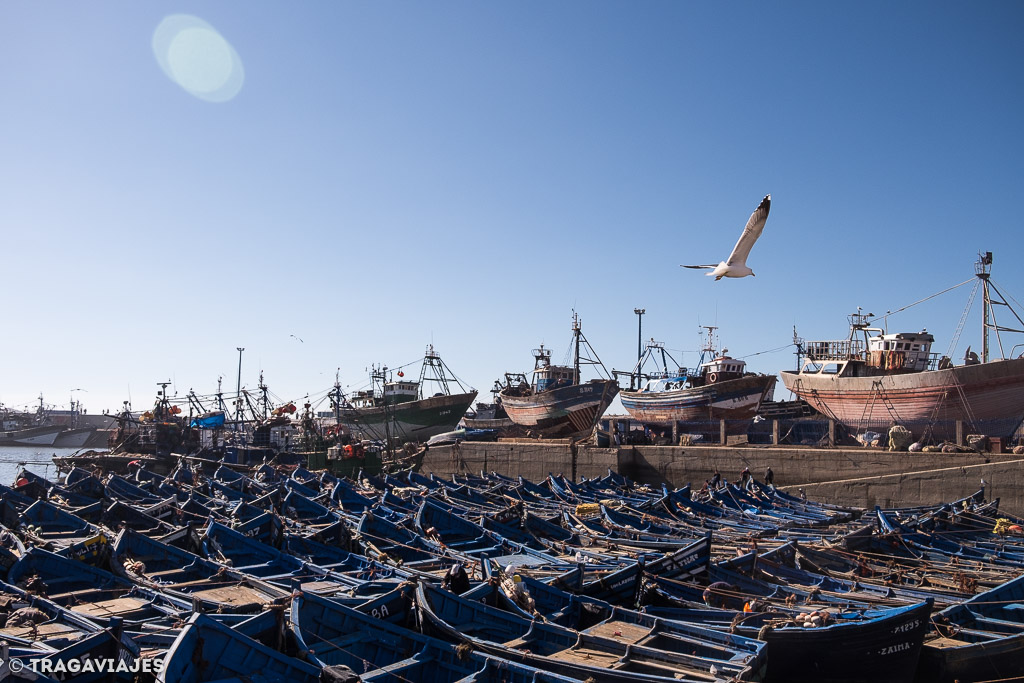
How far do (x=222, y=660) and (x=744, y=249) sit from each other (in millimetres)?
15017

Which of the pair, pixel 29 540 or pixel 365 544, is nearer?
pixel 29 540

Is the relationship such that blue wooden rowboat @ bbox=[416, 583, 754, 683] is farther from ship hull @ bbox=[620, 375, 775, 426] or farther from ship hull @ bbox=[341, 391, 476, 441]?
ship hull @ bbox=[341, 391, 476, 441]

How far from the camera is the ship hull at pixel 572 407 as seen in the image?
58.2 meters

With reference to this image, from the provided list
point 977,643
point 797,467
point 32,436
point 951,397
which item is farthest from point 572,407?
point 32,436

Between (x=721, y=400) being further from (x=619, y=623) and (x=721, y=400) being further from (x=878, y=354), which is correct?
(x=619, y=623)

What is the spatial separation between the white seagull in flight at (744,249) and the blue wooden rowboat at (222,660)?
1290 centimetres

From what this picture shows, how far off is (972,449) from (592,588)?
26420mm

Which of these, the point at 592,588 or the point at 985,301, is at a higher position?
the point at 985,301

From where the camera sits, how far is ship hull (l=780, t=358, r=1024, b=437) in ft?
122

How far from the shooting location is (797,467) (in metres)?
35.9


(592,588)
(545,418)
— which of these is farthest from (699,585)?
(545,418)

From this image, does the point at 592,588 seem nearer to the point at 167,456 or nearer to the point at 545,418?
the point at 167,456

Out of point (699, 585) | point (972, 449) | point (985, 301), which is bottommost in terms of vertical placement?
point (699, 585)

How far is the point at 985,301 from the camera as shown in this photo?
40.3 metres
